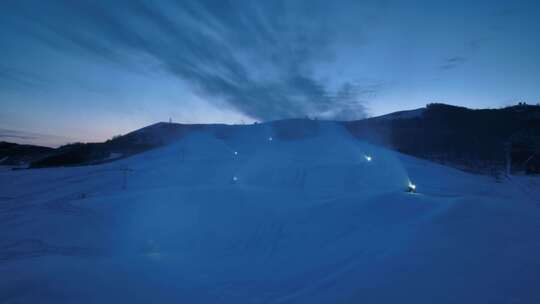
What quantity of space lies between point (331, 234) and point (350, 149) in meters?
16.9

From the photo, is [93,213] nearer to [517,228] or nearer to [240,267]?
[240,267]

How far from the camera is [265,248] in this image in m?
6.62

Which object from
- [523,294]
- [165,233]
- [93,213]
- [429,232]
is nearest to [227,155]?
[93,213]

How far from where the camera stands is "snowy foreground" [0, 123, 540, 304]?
412cm

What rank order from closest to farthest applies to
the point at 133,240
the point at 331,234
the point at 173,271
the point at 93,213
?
the point at 173,271, the point at 331,234, the point at 133,240, the point at 93,213

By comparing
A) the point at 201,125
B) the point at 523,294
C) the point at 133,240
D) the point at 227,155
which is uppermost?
the point at 201,125

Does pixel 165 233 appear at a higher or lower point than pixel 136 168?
lower

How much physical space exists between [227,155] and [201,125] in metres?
17.2

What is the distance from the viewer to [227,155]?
2458 centimetres

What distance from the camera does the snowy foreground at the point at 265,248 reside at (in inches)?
162

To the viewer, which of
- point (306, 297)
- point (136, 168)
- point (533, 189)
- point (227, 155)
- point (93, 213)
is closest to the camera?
point (306, 297)

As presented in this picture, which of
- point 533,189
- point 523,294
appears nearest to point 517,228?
point 523,294

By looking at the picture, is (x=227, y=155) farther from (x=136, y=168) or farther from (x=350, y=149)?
(x=350, y=149)

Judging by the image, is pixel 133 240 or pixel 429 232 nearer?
pixel 429 232
